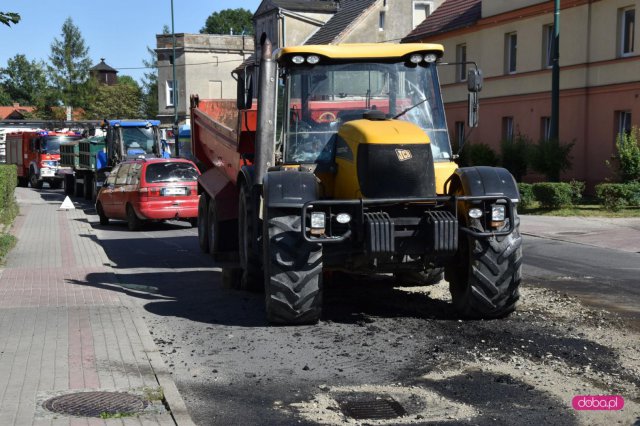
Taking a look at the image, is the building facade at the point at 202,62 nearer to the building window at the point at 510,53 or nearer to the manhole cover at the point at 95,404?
the building window at the point at 510,53

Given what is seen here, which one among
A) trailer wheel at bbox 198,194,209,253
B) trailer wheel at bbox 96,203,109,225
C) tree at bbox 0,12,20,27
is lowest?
trailer wheel at bbox 96,203,109,225

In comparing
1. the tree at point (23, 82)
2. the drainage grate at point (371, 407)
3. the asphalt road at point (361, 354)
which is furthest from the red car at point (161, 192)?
the tree at point (23, 82)

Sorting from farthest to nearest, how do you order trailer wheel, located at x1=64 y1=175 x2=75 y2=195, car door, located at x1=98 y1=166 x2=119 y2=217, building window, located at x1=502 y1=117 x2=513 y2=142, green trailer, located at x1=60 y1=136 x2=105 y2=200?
trailer wheel, located at x1=64 y1=175 x2=75 y2=195, green trailer, located at x1=60 y1=136 x2=105 y2=200, building window, located at x1=502 y1=117 x2=513 y2=142, car door, located at x1=98 y1=166 x2=119 y2=217

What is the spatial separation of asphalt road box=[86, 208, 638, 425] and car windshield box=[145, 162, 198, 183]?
29.2 feet

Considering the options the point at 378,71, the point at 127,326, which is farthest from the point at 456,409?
the point at 378,71

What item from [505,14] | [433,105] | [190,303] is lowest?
[190,303]

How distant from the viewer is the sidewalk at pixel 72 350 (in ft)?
21.0

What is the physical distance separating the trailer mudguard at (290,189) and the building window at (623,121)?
68.4ft

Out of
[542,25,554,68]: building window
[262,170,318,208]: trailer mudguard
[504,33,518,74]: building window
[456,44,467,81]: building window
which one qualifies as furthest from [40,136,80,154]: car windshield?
[262,170,318,208]: trailer mudguard

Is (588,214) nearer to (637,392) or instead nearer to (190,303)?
(190,303)

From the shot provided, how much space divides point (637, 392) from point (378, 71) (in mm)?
4918

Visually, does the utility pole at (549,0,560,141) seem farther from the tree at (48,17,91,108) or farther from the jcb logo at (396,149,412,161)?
the tree at (48,17,91,108)

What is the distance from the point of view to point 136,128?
33156 mm

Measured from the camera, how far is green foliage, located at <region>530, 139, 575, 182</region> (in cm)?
2664
